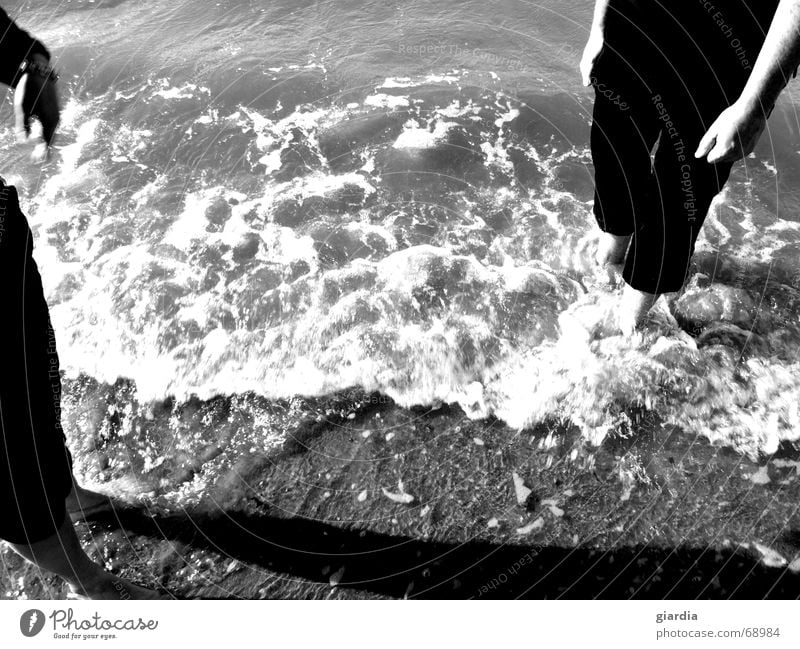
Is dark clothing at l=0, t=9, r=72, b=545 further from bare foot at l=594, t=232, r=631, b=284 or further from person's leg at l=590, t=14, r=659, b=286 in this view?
bare foot at l=594, t=232, r=631, b=284

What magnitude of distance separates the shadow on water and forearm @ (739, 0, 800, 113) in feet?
6.62

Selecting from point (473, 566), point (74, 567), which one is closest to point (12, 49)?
point (74, 567)

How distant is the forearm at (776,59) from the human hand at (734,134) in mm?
33

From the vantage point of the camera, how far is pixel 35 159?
540cm

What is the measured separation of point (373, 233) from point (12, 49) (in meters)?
2.69

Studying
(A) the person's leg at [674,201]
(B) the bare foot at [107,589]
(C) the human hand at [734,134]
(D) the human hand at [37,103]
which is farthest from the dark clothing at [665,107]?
(B) the bare foot at [107,589]

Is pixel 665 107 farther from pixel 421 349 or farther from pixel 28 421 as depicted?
pixel 28 421

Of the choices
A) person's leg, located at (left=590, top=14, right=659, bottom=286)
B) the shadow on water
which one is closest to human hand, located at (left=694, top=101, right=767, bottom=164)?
person's leg, located at (left=590, top=14, right=659, bottom=286)

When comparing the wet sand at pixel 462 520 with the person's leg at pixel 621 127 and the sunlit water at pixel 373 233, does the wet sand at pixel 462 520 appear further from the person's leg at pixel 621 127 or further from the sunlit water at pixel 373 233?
the person's leg at pixel 621 127

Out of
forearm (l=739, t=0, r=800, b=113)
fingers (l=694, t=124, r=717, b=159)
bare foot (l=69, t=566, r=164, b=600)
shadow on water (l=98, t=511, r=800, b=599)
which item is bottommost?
shadow on water (l=98, t=511, r=800, b=599)

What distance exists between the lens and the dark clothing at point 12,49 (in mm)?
2402

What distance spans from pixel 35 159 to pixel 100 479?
357 centimetres

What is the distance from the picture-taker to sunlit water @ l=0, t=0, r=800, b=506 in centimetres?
360
